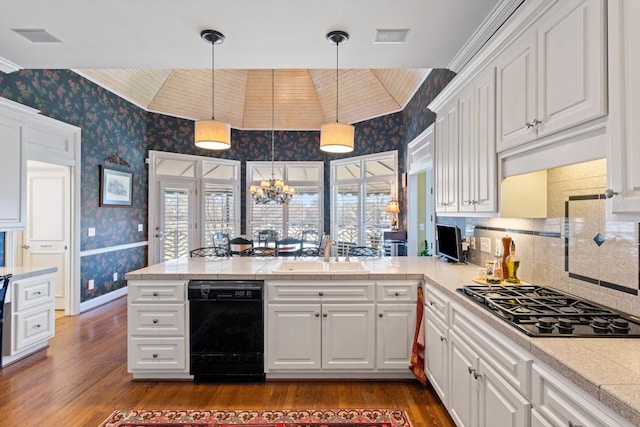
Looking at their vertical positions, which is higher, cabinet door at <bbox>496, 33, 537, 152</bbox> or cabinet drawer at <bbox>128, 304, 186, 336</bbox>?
cabinet door at <bbox>496, 33, 537, 152</bbox>

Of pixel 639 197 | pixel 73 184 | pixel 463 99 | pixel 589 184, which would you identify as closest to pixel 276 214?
pixel 73 184

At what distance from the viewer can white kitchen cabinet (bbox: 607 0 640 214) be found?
44.8 inches

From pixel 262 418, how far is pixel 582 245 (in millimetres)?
2291

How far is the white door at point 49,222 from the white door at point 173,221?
178cm

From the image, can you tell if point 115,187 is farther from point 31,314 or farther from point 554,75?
point 554,75

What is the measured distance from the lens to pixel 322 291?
2799 mm

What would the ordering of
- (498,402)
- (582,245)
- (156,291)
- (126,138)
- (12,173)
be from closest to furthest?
1. (498,402)
2. (582,245)
3. (156,291)
4. (12,173)
5. (126,138)

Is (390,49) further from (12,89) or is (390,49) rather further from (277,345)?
(12,89)

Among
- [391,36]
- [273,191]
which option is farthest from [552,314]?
[273,191]

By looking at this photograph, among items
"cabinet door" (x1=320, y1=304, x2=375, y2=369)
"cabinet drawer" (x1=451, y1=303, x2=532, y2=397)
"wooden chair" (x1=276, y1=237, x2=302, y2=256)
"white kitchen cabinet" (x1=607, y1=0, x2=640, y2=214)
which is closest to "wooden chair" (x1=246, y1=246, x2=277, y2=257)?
"wooden chair" (x1=276, y1=237, x2=302, y2=256)

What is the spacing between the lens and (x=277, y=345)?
2811 mm

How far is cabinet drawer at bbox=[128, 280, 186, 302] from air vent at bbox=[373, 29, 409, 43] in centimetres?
265

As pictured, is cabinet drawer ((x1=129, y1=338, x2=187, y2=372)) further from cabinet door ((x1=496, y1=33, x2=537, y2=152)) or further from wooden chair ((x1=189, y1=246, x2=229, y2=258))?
cabinet door ((x1=496, y1=33, x2=537, y2=152))

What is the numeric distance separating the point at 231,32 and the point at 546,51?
7.48 feet
